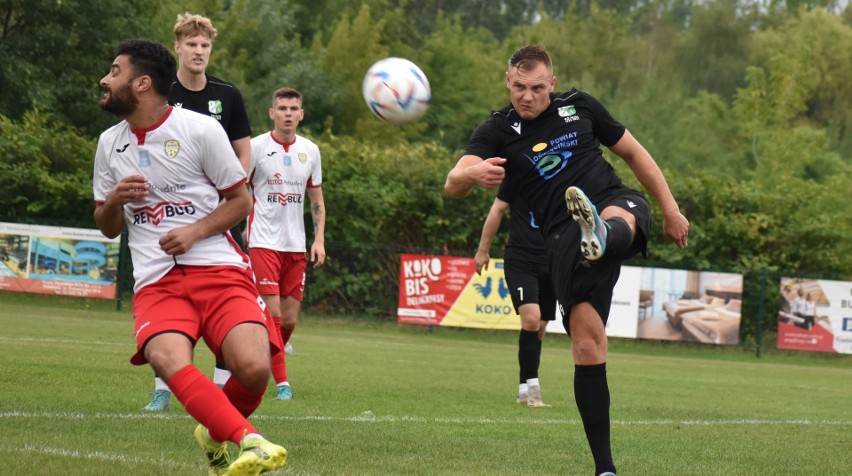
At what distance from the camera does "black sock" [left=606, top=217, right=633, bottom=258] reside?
18.7 feet

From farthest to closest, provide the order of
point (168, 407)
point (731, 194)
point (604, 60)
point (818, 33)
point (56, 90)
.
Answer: point (604, 60) → point (818, 33) → point (56, 90) → point (731, 194) → point (168, 407)

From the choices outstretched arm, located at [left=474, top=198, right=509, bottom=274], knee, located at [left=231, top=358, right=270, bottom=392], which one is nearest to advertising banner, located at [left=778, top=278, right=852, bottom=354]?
outstretched arm, located at [left=474, top=198, right=509, bottom=274]

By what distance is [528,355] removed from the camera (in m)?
10.1

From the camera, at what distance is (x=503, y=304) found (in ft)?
75.4

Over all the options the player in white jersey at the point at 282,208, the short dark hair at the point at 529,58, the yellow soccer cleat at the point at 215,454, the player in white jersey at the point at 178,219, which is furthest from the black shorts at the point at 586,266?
the player in white jersey at the point at 282,208

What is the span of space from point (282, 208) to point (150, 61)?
4949mm

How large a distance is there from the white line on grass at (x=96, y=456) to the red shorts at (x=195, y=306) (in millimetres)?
606

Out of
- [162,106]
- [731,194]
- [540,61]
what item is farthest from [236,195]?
[731,194]

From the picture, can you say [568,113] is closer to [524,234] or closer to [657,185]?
[657,185]

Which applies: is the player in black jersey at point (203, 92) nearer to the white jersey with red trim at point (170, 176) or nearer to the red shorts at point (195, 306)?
the white jersey with red trim at point (170, 176)

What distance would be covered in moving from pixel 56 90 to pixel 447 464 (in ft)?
93.1

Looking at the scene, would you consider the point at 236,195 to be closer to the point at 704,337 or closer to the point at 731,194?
the point at 704,337

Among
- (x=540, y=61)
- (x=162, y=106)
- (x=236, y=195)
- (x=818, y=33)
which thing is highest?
(x=818, y=33)

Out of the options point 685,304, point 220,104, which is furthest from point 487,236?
point 685,304
